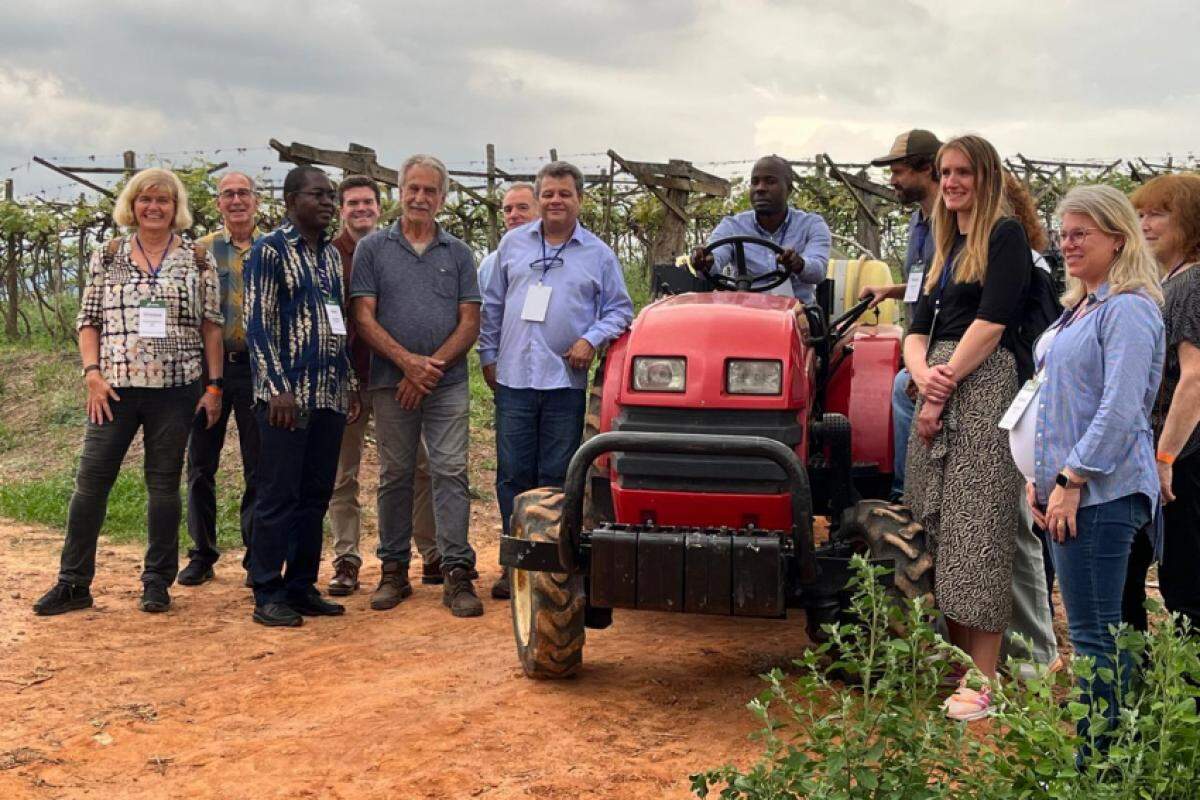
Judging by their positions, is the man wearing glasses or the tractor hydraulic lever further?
the man wearing glasses

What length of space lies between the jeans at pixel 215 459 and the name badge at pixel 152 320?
1.81 ft

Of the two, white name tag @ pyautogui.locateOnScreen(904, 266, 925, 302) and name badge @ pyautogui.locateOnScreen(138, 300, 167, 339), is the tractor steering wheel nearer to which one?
white name tag @ pyautogui.locateOnScreen(904, 266, 925, 302)

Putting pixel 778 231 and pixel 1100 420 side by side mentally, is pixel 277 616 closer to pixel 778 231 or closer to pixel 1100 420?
pixel 778 231

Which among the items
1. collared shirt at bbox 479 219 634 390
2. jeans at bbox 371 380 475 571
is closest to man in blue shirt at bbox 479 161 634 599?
collared shirt at bbox 479 219 634 390

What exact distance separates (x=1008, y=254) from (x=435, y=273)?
2807mm

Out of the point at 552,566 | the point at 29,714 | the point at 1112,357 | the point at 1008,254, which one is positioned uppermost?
the point at 1008,254

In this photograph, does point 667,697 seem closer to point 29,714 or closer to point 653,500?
point 653,500

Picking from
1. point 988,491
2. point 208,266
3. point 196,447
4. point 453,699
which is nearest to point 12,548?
point 196,447

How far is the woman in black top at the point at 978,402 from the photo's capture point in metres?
4.09

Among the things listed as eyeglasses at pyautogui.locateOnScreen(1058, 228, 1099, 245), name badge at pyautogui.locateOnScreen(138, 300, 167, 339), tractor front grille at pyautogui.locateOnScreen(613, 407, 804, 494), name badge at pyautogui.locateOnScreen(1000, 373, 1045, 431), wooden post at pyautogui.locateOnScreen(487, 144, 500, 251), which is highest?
wooden post at pyautogui.locateOnScreen(487, 144, 500, 251)

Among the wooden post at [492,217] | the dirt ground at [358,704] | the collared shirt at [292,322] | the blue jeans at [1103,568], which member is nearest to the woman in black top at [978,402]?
the blue jeans at [1103,568]

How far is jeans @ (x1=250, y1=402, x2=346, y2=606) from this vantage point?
5.65 m

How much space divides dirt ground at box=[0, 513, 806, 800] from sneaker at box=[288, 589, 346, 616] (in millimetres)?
121

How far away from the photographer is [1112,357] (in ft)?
10.8
